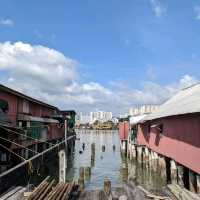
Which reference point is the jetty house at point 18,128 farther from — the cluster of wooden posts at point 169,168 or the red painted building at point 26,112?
the cluster of wooden posts at point 169,168

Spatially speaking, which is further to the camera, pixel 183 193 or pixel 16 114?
pixel 16 114

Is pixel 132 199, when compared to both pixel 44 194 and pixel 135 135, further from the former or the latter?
pixel 135 135

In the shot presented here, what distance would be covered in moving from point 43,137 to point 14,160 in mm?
12410

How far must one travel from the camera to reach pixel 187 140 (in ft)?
64.2

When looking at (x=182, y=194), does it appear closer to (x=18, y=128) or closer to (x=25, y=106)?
(x=18, y=128)

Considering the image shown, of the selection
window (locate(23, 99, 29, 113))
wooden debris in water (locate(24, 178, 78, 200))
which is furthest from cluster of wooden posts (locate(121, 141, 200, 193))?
window (locate(23, 99, 29, 113))

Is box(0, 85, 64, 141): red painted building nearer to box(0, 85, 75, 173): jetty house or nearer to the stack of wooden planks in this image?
box(0, 85, 75, 173): jetty house

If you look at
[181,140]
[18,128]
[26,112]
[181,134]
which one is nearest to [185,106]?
[181,134]

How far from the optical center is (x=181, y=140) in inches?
824

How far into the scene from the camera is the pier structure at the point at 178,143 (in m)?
18.0

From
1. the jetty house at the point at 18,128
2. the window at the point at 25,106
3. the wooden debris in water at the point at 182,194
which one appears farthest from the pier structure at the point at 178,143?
the window at the point at 25,106

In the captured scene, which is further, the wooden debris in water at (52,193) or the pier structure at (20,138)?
the pier structure at (20,138)

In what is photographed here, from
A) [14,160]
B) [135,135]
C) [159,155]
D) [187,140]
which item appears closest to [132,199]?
[187,140]

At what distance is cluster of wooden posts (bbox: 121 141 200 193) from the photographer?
1908 cm
